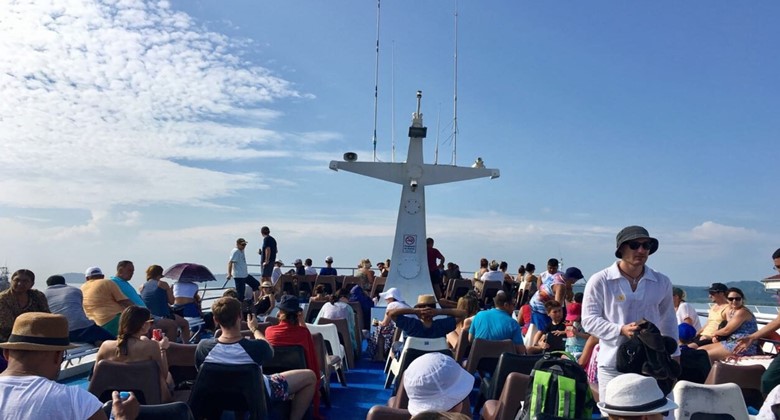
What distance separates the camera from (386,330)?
8.57 m

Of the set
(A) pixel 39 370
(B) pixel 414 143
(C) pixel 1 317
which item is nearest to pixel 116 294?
(C) pixel 1 317

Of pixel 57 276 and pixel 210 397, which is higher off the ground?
pixel 57 276

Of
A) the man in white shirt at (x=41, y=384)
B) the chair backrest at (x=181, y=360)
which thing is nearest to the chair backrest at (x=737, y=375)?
the man in white shirt at (x=41, y=384)

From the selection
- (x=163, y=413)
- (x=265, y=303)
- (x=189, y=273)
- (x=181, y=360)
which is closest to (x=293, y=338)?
(x=181, y=360)

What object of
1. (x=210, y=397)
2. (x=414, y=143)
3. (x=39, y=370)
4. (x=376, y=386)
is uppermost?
(x=414, y=143)

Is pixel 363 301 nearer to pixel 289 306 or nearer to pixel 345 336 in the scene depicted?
pixel 345 336

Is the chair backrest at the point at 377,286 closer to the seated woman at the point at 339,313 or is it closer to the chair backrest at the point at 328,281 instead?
the chair backrest at the point at 328,281

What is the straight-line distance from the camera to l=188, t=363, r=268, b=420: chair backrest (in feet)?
12.5

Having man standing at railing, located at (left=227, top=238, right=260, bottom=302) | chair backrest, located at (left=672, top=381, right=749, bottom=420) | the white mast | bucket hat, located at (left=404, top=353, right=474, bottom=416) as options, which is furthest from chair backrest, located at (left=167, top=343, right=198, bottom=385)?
the white mast

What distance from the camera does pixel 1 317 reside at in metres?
5.55

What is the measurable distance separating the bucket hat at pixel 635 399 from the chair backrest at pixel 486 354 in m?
3.04

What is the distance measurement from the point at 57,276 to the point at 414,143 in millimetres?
9341

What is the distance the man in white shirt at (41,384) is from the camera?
2.48 meters

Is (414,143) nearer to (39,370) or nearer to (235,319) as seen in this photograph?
(235,319)
